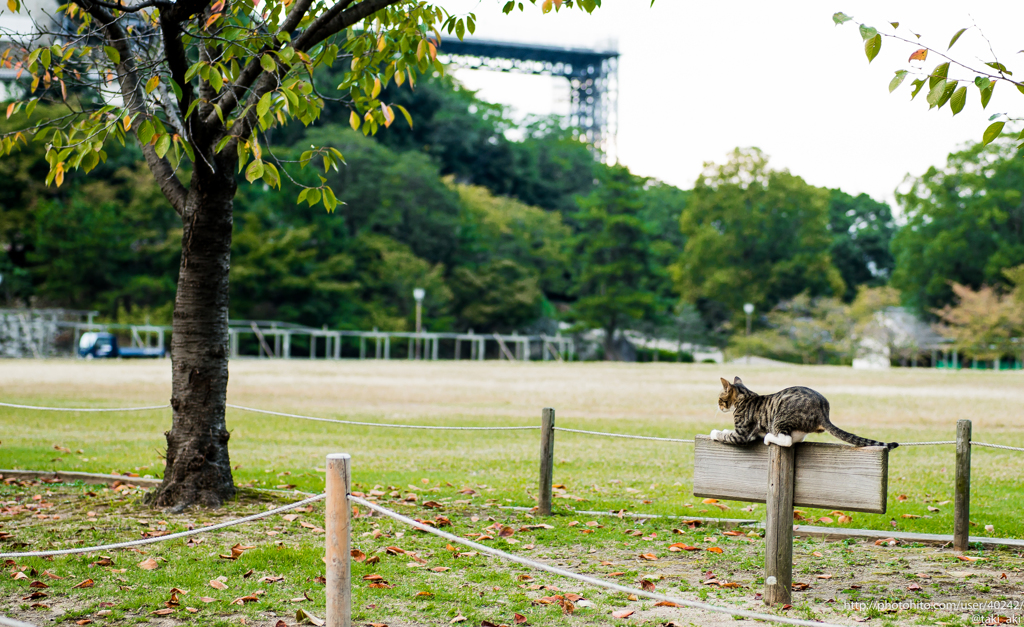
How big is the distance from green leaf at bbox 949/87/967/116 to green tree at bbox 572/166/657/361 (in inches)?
2006

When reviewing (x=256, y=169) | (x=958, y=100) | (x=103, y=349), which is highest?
(x=958, y=100)

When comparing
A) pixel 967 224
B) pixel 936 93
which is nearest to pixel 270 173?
pixel 936 93

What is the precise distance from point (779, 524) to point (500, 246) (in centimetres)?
5338

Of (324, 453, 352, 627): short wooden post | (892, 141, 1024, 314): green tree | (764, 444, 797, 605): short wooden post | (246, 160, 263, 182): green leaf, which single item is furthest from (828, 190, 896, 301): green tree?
(324, 453, 352, 627): short wooden post

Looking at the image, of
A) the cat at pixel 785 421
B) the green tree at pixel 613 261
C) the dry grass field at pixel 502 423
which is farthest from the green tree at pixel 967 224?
the cat at pixel 785 421

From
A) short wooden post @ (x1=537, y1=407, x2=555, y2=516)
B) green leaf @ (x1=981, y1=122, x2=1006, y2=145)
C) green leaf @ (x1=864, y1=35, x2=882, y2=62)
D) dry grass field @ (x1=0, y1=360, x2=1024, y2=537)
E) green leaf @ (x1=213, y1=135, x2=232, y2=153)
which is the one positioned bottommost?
dry grass field @ (x1=0, y1=360, x2=1024, y2=537)

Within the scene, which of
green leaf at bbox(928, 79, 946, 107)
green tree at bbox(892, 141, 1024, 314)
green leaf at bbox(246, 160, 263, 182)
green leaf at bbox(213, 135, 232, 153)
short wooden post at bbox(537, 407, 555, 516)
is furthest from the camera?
green tree at bbox(892, 141, 1024, 314)

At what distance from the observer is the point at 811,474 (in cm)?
502

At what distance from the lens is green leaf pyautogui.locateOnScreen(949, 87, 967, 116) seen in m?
4.18

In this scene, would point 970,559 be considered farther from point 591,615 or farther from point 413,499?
point 413,499

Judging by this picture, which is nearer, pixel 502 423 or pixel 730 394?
pixel 730 394

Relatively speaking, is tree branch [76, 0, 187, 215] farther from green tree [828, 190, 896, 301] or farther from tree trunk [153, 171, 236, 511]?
green tree [828, 190, 896, 301]

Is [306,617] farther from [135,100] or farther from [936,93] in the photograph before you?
[135,100]

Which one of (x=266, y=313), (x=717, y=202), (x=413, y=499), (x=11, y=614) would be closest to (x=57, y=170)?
(x=11, y=614)
